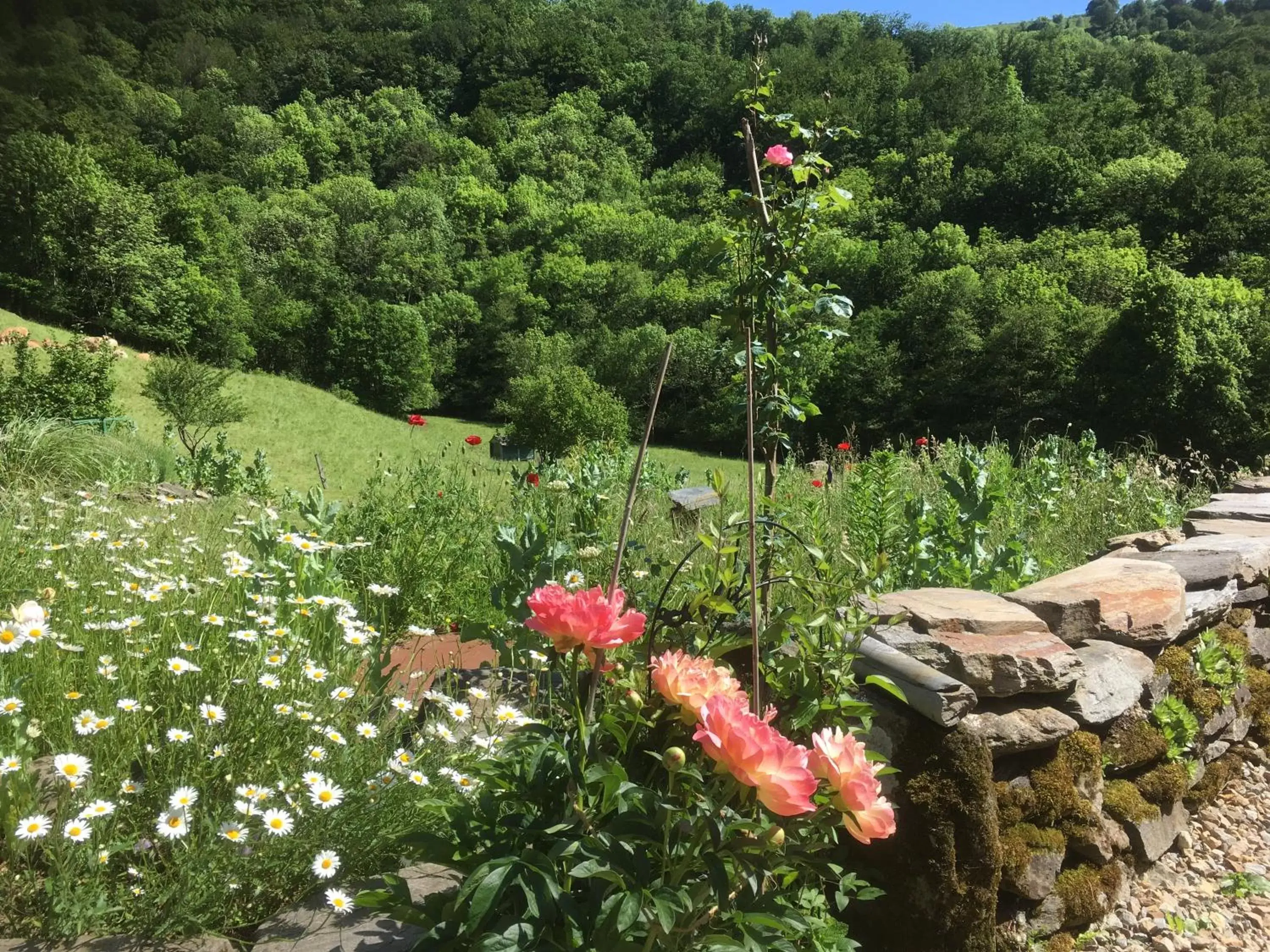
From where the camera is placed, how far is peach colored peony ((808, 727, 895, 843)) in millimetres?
993

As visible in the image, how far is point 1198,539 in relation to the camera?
3725 mm

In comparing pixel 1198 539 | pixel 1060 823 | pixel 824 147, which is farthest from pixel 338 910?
pixel 1198 539

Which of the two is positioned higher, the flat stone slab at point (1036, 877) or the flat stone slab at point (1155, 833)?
the flat stone slab at point (1036, 877)

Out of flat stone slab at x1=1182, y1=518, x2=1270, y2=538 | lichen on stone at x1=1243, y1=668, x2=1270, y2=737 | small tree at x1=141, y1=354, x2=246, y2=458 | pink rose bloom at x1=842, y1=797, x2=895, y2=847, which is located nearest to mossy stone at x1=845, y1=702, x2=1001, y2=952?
pink rose bloom at x1=842, y1=797, x2=895, y2=847

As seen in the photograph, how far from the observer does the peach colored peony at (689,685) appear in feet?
3.56

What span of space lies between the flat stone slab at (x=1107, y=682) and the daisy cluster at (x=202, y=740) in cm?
150

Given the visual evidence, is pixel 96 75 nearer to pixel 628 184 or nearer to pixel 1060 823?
pixel 628 184

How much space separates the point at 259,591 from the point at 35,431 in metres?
5.52

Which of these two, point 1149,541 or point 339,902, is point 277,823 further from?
point 1149,541

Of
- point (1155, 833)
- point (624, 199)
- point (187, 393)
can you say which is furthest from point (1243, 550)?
point (624, 199)

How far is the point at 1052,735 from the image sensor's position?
6.69 feet

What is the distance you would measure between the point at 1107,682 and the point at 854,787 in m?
1.68

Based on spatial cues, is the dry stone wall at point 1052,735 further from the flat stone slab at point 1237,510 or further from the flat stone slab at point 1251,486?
the flat stone slab at point 1251,486

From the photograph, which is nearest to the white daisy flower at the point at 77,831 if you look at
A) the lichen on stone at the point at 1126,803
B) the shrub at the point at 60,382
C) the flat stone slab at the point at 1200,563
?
the lichen on stone at the point at 1126,803
